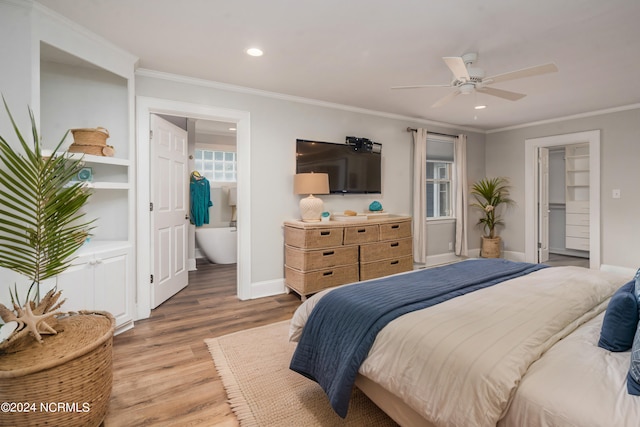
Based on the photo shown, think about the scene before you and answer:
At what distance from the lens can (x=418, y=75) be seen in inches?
122

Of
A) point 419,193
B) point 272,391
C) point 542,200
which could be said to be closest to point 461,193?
point 419,193

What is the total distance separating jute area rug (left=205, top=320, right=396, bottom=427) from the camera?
5.38 feet

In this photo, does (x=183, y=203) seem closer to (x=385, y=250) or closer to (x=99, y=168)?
(x=99, y=168)

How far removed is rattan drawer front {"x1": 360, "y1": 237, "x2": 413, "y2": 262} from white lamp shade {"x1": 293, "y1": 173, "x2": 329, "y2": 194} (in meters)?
0.86

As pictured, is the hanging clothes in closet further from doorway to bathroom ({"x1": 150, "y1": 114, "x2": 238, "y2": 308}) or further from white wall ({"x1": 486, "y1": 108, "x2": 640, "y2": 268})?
white wall ({"x1": 486, "y1": 108, "x2": 640, "y2": 268})

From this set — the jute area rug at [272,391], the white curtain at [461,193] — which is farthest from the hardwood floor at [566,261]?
the jute area rug at [272,391]

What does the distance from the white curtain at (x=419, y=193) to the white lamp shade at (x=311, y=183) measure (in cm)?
196

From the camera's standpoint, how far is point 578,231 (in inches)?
233

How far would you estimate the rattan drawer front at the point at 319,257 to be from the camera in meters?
3.35

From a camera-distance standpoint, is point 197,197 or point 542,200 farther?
point 542,200

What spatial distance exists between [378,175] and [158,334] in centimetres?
331

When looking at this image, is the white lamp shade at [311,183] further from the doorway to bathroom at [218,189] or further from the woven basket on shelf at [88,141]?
the doorway to bathroom at [218,189]

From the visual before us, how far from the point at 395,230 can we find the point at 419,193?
116 cm

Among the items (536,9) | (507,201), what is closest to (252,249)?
(536,9)
